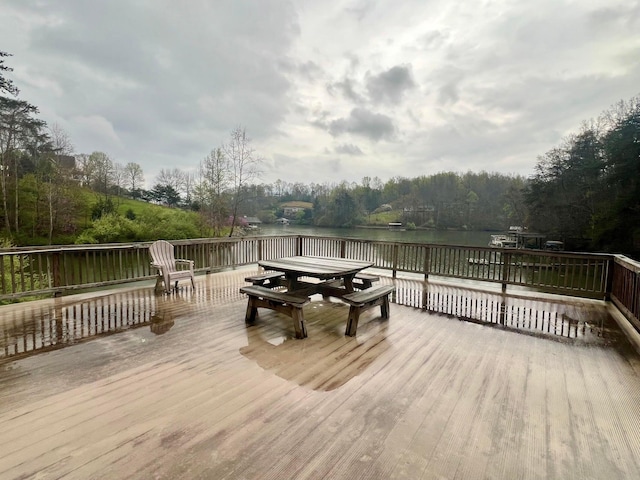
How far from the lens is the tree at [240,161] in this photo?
13.6 meters

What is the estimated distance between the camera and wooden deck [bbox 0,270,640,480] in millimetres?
1410

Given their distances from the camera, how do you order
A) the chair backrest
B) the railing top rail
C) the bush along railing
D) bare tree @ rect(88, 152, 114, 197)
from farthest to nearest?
bare tree @ rect(88, 152, 114, 197) < the chair backrest < the bush along railing < the railing top rail

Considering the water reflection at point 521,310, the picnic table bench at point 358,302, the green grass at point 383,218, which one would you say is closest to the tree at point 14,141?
the picnic table bench at point 358,302

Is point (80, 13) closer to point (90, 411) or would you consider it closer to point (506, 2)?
point (90, 411)

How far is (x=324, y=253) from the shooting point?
7.86m

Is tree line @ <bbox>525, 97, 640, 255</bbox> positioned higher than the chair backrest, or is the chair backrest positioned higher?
tree line @ <bbox>525, 97, 640, 255</bbox>

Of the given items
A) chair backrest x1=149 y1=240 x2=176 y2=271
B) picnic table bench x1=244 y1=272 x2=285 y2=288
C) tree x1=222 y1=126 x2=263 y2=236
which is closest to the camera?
picnic table bench x1=244 y1=272 x2=285 y2=288


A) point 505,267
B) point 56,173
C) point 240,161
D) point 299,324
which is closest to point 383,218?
point 240,161

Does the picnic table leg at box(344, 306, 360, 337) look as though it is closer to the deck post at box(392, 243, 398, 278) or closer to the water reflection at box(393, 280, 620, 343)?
the water reflection at box(393, 280, 620, 343)

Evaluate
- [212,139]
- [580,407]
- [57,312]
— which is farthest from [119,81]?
[580,407]

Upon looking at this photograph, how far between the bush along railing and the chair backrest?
27 cm

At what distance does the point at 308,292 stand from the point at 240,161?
1164cm

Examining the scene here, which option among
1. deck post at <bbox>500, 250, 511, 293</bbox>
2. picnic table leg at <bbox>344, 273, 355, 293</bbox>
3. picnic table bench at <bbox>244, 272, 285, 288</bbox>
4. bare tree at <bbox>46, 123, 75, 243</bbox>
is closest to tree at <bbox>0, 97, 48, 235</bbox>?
bare tree at <bbox>46, 123, 75, 243</bbox>

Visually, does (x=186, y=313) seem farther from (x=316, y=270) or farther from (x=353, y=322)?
(x=353, y=322)
